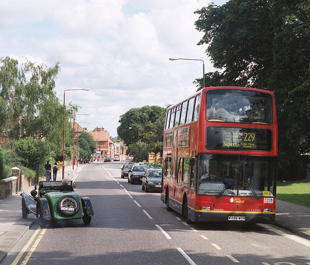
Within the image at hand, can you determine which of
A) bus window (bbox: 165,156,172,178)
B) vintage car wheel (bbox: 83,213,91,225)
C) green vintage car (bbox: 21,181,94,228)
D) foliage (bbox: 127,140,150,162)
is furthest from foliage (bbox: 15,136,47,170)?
foliage (bbox: 127,140,150,162)

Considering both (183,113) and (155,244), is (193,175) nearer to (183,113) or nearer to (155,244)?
(183,113)

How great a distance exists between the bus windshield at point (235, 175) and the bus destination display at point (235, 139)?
305 millimetres

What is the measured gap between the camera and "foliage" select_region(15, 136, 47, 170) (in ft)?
121

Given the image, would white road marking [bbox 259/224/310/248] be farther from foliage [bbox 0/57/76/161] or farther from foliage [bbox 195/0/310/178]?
foliage [bbox 0/57/76/161]

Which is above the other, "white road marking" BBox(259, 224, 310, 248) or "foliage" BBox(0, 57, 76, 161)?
"foliage" BBox(0, 57, 76, 161)

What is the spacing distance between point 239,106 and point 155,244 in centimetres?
531

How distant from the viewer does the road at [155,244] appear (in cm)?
999

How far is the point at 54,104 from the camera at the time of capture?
5075 cm

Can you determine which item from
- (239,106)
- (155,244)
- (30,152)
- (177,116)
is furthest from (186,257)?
(30,152)

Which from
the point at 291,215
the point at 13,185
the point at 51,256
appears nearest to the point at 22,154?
the point at 13,185

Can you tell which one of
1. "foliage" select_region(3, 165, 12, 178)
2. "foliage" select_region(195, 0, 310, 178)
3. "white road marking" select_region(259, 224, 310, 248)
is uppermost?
"foliage" select_region(195, 0, 310, 178)

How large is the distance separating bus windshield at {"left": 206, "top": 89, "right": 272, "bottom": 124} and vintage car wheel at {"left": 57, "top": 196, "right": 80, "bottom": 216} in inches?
188

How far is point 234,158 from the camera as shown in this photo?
14.7 meters

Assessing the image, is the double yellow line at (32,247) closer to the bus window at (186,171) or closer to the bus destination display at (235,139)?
the bus window at (186,171)
